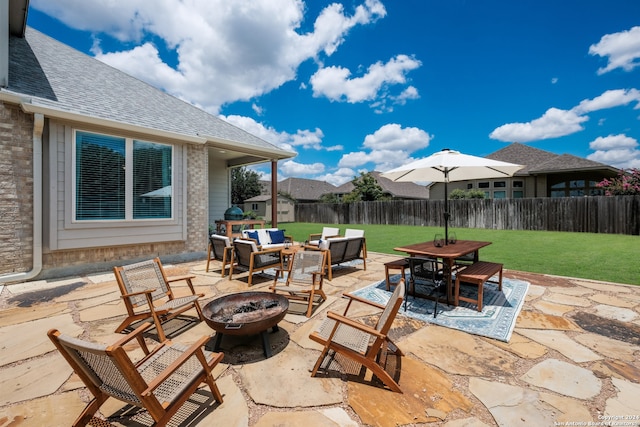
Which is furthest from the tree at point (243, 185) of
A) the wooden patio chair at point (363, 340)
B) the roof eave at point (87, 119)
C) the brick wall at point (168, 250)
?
the wooden patio chair at point (363, 340)

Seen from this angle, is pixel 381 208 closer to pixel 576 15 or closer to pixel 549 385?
pixel 576 15

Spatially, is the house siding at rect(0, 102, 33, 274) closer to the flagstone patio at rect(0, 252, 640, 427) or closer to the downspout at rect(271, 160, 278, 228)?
the flagstone patio at rect(0, 252, 640, 427)

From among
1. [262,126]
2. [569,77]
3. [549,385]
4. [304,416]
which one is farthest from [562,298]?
[262,126]

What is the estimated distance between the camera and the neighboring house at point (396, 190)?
38469 millimetres

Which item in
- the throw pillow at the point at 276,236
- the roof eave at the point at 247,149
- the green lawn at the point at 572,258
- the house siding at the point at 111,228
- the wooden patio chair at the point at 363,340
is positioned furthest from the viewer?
the roof eave at the point at 247,149

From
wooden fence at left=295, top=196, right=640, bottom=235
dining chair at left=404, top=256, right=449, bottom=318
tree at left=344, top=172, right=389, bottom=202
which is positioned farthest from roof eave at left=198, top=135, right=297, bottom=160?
tree at left=344, top=172, right=389, bottom=202

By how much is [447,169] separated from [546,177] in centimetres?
2351

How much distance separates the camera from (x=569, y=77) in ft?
52.9

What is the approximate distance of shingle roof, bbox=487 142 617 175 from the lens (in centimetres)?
2016

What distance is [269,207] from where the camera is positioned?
36.2 metres

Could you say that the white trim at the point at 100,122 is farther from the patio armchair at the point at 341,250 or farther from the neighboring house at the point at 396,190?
the neighboring house at the point at 396,190

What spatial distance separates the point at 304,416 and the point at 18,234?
7706 mm

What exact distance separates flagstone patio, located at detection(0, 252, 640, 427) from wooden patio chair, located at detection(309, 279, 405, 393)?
173 millimetres

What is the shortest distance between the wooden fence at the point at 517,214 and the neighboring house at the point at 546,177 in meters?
6.39
